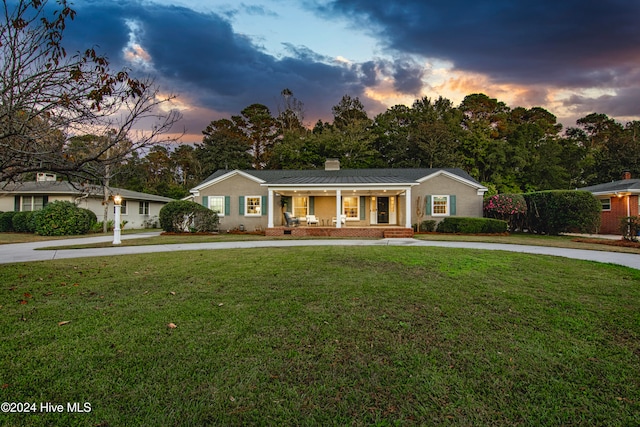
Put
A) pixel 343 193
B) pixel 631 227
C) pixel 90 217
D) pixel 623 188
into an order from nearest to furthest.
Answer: pixel 631 227
pixel 623 188
pixel 90 217
pixel 343 193

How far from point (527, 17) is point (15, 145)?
16066 millimetres

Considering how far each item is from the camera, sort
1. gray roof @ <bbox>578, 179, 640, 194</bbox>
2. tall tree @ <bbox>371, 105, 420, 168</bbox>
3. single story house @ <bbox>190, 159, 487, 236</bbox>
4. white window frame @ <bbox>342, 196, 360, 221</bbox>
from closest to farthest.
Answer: gray roof @ <bbox>578, 179, 640, 194</bbox> < single story house @ <bbox>190, 159, 487, 236</bbox> < white window frame @ <bbox>342, 196, 360, 221</bbox> < tall tree @ <bbox>371, 105, 420, 168</bbox>

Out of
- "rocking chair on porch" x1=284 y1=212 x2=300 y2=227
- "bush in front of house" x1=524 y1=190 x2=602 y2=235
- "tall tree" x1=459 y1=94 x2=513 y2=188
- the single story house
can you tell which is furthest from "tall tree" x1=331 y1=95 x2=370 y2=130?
"bush in front of house" x1=524 y1=190 x2=602 y2=235

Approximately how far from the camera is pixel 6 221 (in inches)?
762

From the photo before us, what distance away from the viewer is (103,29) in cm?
548

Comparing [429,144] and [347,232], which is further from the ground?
[429,144]

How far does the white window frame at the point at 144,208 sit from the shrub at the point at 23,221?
7.03 meters

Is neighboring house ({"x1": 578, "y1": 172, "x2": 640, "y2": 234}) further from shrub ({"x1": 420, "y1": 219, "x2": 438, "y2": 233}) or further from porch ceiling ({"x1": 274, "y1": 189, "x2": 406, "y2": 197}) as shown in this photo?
porch ceiling ({"x1": 274, "y1": 189, "x2": 406, "y2": 197})

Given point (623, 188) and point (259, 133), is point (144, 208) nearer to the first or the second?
point (259, 133)

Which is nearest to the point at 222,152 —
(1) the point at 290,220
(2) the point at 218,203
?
(2) the point at 218,203

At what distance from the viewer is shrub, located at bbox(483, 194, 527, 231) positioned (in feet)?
54.6

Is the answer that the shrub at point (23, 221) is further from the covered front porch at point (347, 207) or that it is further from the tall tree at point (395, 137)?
the tall tree at point (395, 137)

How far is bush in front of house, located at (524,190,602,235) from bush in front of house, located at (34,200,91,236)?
25460 mm

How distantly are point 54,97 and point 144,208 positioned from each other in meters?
24.1
